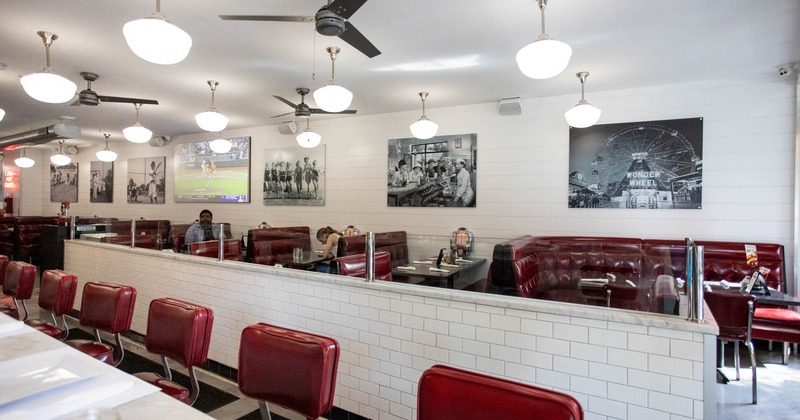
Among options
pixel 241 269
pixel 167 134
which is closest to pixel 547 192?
pixel 241 269

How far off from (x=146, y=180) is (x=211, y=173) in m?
2.51

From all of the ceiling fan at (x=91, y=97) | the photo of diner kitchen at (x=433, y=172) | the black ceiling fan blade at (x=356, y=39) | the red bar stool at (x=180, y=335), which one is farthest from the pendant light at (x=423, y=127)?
the red bar stool at (x=180, y=335)

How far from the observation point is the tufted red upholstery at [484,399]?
3.34ft

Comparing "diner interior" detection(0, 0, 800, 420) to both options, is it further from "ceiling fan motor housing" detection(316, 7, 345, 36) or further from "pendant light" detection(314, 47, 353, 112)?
"pendant light" detection(314, 47, 353, 112)

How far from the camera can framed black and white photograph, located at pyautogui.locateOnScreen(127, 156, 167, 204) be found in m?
10.2

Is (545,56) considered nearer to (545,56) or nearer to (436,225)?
(545,56)

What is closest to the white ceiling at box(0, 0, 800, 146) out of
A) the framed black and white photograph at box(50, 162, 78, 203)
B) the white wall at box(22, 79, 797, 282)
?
the white wall at box(22, 79, 797, 282)

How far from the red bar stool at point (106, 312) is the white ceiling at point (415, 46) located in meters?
2.46

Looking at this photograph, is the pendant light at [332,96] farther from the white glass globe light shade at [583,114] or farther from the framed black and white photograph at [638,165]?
the framed black and white photograph at [638,165]

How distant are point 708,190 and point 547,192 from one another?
1949 mm

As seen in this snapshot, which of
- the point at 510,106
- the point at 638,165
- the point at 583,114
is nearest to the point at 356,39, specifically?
the point at 583,114

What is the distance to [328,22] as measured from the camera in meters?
2.75

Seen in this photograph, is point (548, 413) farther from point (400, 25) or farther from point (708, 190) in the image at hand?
point (708, 190)

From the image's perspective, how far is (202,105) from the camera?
6.82 meters
